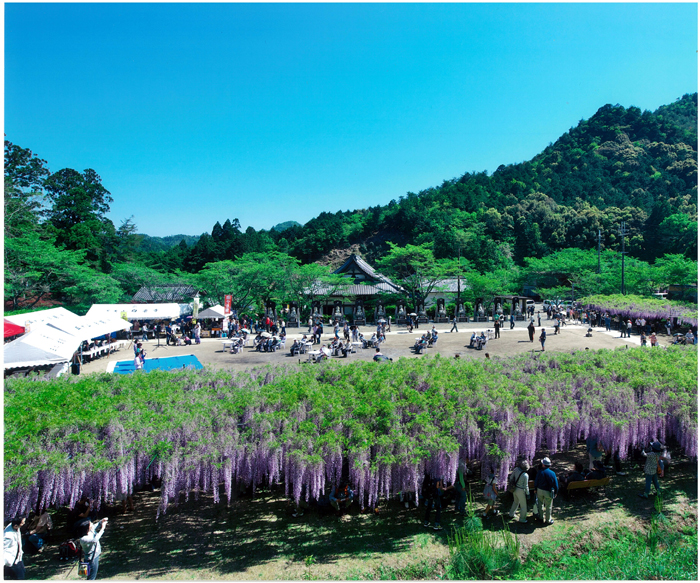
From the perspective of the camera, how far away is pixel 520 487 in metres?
7.91

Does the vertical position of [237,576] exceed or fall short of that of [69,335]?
it falls short

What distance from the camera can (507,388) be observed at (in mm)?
9180

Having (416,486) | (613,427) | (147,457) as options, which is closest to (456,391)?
(416,486)

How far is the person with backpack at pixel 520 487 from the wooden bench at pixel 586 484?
1.25 metres

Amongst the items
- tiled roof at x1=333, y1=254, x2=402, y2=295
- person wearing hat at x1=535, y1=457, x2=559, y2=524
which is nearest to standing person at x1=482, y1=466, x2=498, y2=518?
person wearing hat at x1=535, y1=457, x2=559, y2=524

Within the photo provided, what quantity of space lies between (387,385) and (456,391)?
57.9 inches

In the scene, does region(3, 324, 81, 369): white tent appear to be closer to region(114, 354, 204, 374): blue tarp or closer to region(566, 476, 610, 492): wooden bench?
region(114, 354, 204, 374): blue tarp

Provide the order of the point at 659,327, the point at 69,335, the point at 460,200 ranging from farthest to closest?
the point at 460,200 < the point at 659,327 < the point at 69,335

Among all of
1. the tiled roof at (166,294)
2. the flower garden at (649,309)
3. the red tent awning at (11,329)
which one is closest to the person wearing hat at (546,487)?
the red tent awning at (11,329)

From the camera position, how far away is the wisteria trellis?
7020 mm

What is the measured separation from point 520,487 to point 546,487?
1.51 ft

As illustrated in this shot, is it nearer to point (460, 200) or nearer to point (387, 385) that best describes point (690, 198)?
point (460, 200)

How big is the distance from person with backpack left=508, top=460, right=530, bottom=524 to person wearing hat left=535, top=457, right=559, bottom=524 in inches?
8.7

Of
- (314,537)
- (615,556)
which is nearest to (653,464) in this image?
(615,556)
